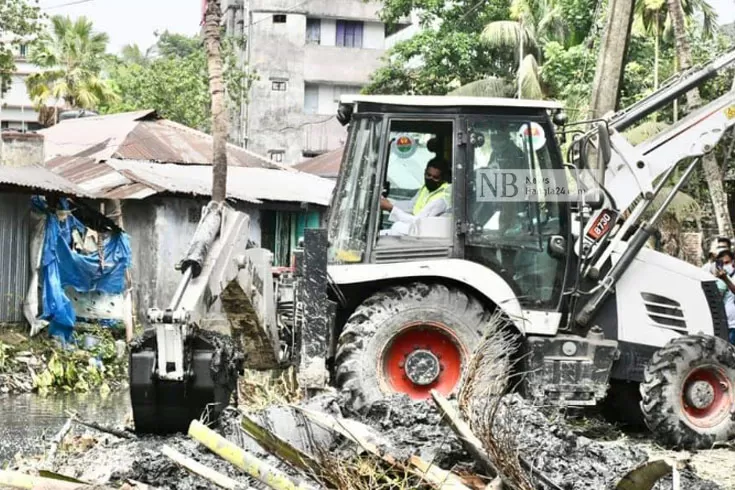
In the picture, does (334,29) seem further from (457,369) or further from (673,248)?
(457,369)

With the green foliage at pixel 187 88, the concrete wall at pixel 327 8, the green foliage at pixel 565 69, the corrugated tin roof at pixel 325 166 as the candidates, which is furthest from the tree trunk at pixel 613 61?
the concrete wall at pixel 327 8

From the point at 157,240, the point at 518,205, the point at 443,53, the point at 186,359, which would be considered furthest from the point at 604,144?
the point at 443,53

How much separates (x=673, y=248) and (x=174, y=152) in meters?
11.4

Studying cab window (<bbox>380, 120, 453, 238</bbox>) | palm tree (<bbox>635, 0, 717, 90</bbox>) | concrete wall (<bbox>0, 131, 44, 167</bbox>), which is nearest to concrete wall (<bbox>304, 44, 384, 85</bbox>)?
palm tree (<bbox>635, 0, 717, 90</bbox>)

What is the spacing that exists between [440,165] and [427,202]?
0.32 metres

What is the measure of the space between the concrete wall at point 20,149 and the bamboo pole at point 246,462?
14937 millimetres

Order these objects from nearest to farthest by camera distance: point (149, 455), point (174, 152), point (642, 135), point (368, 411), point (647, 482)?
point (647, 482)
point (149, 455)
point (368, 411)
point (642, 135)
point (174, 152)

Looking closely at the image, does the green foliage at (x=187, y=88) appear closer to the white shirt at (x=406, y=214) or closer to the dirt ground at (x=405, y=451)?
the white shirt at (x=406, y=214)

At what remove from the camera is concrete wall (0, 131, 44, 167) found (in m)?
21.2

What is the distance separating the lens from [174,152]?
29.3 m

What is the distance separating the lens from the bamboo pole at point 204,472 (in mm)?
7022

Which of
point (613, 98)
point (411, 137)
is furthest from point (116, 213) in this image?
point (411, 137)

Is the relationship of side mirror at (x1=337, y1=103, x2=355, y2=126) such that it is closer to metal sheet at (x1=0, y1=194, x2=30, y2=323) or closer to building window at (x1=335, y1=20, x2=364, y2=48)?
metal sheet at (x1=0, y1=194, x2=30, y2=323)

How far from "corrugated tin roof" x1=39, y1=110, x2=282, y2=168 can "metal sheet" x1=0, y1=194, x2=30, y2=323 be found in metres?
7.47
